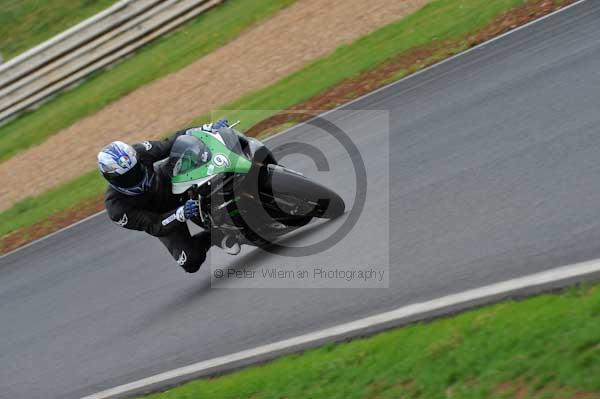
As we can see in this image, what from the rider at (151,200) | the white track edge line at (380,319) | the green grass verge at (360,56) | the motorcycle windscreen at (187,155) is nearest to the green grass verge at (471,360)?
the white track edge line at (380,319)

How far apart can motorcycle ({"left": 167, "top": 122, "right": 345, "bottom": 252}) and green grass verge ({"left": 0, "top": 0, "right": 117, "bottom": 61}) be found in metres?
16.5

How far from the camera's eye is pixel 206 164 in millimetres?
8172

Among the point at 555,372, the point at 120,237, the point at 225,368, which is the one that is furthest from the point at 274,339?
the point at 120,237

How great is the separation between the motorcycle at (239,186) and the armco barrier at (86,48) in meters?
12.3

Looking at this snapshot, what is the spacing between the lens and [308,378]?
19.6ft

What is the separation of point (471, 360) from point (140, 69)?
50.8 ft

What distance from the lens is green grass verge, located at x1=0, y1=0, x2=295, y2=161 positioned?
1870 centimetres

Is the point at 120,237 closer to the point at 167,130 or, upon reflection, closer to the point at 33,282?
the point at 33,282

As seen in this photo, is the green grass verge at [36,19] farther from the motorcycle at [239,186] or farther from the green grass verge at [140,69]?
the motorcycle at [239,186]

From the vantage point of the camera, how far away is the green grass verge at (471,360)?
14.9 feet

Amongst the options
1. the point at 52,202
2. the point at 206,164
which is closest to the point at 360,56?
the point at 52,202

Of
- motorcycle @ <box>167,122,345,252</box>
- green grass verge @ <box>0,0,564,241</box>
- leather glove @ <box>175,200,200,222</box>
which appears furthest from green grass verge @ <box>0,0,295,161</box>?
leather glove @ <box>175,200,200,222</box>

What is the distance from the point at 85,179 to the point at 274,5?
20.0 feet

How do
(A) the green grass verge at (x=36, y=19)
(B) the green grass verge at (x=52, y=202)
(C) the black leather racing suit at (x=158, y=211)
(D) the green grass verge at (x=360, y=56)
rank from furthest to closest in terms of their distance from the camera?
(A) the green grass verge at (x=36, y=19) < (B) the green grass verge at (x=52, y=202) < (D) the green grass verge at (x=360, y=56) < (C) the black leather racing suit at (x=158, y=211)
